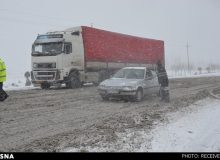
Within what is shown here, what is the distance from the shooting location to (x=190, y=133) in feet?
28.5

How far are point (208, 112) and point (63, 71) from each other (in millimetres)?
11334

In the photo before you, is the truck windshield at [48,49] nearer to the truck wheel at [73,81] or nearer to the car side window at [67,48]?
the car side window at [67,48]

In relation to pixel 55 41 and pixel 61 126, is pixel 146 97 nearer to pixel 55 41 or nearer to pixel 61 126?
pixel 55 41

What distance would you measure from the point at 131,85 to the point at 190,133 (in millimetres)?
6701

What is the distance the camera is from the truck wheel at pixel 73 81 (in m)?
22.3

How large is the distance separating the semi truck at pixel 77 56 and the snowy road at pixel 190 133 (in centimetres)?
1097

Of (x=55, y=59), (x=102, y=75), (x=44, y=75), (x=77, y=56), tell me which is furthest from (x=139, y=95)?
(x=102, y=75)

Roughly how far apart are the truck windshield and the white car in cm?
583

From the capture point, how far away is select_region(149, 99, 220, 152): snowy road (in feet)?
23.9

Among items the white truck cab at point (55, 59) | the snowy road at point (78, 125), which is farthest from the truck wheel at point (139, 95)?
the white truck cab at point (55, 59)

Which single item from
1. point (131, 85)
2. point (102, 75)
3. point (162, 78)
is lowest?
point (131, 85)

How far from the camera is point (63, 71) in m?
21.6

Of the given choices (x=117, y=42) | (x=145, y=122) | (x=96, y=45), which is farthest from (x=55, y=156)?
(x=117, y=42)

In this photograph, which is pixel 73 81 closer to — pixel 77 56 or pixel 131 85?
pixel 77 56
